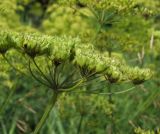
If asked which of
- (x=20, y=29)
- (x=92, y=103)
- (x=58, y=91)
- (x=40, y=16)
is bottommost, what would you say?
(x=40, y=16)

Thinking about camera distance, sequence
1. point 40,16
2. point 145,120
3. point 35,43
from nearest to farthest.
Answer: point 35,43 → point 145,120 → point 40,16

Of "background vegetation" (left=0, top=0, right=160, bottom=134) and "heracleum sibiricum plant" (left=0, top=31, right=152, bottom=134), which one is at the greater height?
"heracleum sibiricum plant" (left=0, top=31, right=152, bottom=134)

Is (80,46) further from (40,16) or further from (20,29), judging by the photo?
(40,16)

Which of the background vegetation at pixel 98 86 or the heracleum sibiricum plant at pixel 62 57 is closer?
the heracleum sibiricum plant at pixel 62 57

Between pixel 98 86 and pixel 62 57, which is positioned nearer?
pixel 62 57

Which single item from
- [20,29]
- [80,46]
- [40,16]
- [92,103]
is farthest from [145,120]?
[40,16]

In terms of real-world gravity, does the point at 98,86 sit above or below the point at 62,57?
below

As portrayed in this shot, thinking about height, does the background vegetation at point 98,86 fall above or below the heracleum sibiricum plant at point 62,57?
below

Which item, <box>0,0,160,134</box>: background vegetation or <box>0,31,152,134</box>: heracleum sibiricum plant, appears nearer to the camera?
<box>0,31,152,134</box>: heracleum sibiricum plant
